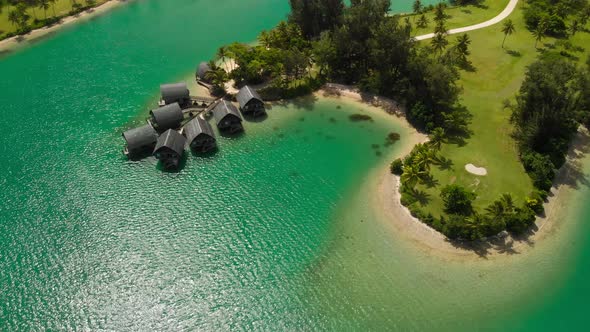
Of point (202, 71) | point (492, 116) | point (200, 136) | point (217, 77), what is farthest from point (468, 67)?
point (200, 136)

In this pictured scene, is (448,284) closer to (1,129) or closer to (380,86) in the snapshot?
(380,86)

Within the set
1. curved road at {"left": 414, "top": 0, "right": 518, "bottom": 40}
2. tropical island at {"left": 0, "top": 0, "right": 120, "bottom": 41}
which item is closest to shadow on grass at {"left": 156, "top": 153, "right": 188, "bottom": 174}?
tropical island at {"left": 0, "top": 0, "right": 120, "bottom": 41}

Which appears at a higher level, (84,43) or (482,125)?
(84,43)

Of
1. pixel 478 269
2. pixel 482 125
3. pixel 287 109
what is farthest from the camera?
pixel 287 109

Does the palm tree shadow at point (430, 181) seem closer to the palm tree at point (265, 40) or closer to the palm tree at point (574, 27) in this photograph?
the palm tree at point (265, 40)

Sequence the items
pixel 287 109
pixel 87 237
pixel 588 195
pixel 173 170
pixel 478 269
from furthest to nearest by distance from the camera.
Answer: pixel 287 109 → pixel 173 170 → pixel 588 195 → pixel 87 237 → pixel 478 269

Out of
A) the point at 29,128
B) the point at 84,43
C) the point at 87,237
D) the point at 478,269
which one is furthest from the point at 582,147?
the point at 84,43

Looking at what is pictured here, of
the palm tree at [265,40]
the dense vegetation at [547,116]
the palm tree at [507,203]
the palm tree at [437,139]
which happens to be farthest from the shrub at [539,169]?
the palm tree at [265,40]

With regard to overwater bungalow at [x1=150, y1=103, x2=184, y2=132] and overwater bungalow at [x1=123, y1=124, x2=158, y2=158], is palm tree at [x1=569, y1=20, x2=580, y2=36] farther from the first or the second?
overwater bungalow at [x1=123, y1=124, x2=158, y2=158]
